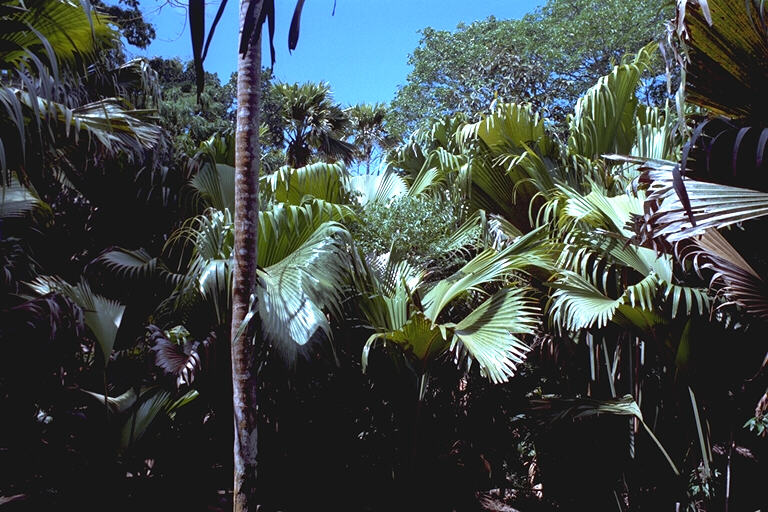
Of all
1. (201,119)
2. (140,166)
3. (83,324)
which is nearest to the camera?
(83,324)

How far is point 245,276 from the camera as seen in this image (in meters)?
4.23

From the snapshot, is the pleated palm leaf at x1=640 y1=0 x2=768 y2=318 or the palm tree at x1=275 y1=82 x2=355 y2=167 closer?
the pleated palm leaf at x1=640 y1=0 x2=768 y2=318

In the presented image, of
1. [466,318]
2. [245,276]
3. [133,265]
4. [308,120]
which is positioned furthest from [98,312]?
[308,120]

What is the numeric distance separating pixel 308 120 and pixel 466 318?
1133 centimetres

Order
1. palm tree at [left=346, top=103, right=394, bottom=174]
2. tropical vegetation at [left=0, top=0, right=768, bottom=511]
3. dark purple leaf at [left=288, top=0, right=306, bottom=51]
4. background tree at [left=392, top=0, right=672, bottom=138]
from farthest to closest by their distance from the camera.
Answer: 1. palm tree at [left=346, top=103, right=394, bottom=174]
2. background tree at [left=392, top=0, right=672, bottom=138]
3. tropical vegetation at [left=0, top=0, right=768, bottom=511]
4. dark purple leaf at [left=288, top=0, right=306, bottom=51]

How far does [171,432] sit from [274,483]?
0.98 m

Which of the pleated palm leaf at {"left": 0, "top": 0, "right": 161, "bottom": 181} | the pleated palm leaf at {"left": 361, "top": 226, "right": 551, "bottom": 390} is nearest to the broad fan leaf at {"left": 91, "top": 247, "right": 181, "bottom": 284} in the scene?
the pleated palm leaf at {"left": 0, "top": 0, "right": 161, "bottom": 181}

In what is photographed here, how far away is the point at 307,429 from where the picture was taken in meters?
5.66

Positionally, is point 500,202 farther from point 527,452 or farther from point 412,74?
point 412,74

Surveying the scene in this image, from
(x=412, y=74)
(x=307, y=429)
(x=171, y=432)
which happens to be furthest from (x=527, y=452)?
(x=412, y=74)

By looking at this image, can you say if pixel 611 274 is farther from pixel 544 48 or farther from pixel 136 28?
pixel 136 28

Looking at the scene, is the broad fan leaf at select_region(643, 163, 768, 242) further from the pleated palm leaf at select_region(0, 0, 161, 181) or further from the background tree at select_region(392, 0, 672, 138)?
the background tree at select_region(392, 0, 672, 138)

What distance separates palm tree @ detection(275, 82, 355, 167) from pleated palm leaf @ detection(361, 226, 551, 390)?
34.8ft

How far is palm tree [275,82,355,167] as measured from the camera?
602 inches
